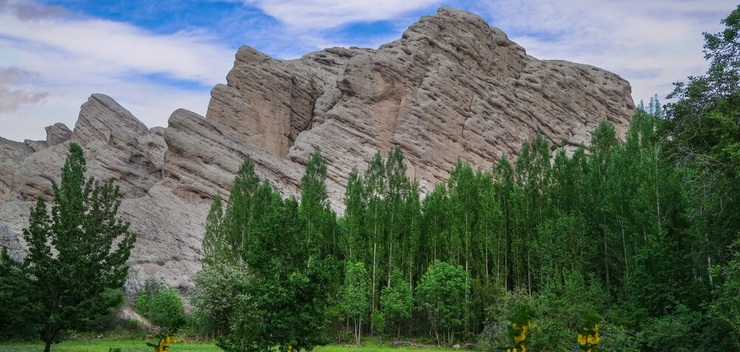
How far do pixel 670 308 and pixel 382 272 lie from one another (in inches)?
808

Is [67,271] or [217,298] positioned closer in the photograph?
[67,271]

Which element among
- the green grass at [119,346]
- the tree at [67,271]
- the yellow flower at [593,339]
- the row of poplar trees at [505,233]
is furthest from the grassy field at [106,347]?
the yellow flower at [593,339]

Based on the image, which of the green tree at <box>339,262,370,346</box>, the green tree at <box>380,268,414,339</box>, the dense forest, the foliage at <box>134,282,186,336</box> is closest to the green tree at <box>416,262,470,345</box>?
the dense forest

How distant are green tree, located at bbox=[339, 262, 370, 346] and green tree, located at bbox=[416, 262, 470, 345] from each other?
12.4ft

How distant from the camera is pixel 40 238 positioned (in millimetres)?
20688

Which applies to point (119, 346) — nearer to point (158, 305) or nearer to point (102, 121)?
point (158, 305)

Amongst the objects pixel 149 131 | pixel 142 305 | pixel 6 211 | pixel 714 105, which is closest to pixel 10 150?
pixel 149 131

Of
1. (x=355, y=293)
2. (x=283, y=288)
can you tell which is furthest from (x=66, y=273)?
(x=355, y=293)

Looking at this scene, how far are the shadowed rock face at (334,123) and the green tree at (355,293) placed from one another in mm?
20832

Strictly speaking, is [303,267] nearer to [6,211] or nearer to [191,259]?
[191,259]

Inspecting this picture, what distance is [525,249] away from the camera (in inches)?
1820

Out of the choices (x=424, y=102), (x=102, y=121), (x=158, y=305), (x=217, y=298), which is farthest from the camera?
(x=102, y=121)

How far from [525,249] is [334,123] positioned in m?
39.8

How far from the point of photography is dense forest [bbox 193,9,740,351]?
1942 centimetres
